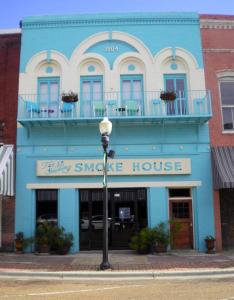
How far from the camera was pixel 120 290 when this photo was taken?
32.2 ft

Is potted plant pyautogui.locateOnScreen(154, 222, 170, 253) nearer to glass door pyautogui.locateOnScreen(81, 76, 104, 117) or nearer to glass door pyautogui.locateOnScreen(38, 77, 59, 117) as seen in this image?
glass door pyautogui.locateOnScreen(81, 76, 104, 117)

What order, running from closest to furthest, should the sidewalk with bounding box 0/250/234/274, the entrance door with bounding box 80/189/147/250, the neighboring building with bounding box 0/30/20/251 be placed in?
the sidewalk with bounding box 0/250/234/274 < the neighboring building with bounding box 0/30/20/251 < the entrance door with bounding box 80/189/147/250

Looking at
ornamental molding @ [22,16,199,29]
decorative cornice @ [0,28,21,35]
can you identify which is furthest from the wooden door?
decorative cornice @ [0,28,21,35]

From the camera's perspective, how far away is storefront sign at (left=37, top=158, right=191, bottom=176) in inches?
653

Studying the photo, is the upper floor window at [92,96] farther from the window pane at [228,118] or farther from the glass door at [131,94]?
the window pane at [228,118]

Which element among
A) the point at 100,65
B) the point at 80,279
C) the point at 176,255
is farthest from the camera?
the point at 100,65

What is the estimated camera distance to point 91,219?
54.6 ft

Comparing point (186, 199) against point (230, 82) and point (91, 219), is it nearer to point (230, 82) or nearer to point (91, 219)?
point (91, 219)

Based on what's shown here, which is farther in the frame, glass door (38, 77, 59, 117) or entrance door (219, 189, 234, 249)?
entrance door (219, 189, 234, 249)

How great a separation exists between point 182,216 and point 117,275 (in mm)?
6110

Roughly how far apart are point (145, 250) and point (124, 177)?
119 inches

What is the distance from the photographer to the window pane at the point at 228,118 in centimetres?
1737

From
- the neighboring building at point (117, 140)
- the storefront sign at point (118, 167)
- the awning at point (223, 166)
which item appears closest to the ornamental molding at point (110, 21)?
the neighboring building at point (117, 140)

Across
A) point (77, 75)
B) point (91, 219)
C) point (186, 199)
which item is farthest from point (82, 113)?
point (186, 199)
